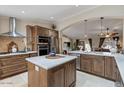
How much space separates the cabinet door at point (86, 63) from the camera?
4.70 meters

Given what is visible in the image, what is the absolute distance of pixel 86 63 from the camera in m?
4.85

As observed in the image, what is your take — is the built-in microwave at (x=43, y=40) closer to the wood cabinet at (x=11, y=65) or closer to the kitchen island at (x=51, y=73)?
the wood cabinet at (x=11, y=65)

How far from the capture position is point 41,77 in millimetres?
2363

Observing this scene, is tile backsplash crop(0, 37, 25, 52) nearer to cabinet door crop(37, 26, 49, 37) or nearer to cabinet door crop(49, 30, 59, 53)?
cabinet door crop(37, 26, 49, 37)

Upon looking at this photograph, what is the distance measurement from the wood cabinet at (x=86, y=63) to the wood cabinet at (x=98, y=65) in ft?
0.50

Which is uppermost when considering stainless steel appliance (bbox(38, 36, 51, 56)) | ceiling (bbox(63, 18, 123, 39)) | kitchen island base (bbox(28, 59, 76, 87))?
ceiling (bbox(63, 18, 123, 39))

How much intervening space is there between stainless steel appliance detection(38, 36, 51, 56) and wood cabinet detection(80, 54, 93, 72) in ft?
6.58

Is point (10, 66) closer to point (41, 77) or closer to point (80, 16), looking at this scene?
→ point (41, 77)

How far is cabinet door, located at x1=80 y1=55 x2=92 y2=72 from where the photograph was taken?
4.70 m

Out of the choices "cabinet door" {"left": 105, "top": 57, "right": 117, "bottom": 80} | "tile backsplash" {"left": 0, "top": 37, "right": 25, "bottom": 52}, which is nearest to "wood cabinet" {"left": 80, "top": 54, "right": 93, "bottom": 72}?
"cabinet door" {"left": 105, "top": 57, "right": 117, "bottom": 80}
